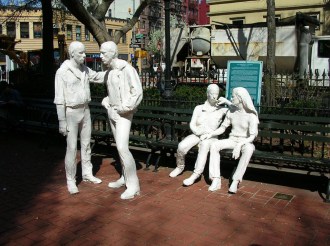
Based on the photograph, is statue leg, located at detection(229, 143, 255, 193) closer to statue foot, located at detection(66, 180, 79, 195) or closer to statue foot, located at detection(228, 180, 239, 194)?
statue foot, located at detection(228, 180, 239, 194)

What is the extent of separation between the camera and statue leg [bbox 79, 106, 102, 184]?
594cm

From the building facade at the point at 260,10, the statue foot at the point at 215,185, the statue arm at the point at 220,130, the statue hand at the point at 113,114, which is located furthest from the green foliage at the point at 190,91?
the building facade at the point at 260,10

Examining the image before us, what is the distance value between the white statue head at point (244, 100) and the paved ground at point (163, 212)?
1.13 meters

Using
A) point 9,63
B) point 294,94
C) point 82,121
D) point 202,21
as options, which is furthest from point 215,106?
point 202,21

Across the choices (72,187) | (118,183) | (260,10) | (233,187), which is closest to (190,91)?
(118,183)

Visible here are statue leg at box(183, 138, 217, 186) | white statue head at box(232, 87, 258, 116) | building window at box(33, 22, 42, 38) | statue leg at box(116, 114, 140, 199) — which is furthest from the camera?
building window at box(33, 22, 42, 38)

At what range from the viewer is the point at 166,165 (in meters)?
7.29

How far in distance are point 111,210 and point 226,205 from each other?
4.72 feet

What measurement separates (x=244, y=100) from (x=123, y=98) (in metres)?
1.70

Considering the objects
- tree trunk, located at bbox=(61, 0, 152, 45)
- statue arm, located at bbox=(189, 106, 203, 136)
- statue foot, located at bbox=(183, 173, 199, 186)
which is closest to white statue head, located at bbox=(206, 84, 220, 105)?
statue arm, located at bbox=(189, 106, 203, 136)

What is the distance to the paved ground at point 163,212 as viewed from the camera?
4297 millimetres

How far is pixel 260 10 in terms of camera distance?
29500 mm

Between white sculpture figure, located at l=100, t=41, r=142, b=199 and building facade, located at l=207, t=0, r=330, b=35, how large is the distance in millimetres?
23178

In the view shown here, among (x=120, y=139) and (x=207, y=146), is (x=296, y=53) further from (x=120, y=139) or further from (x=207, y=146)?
(x=120, y=139)
